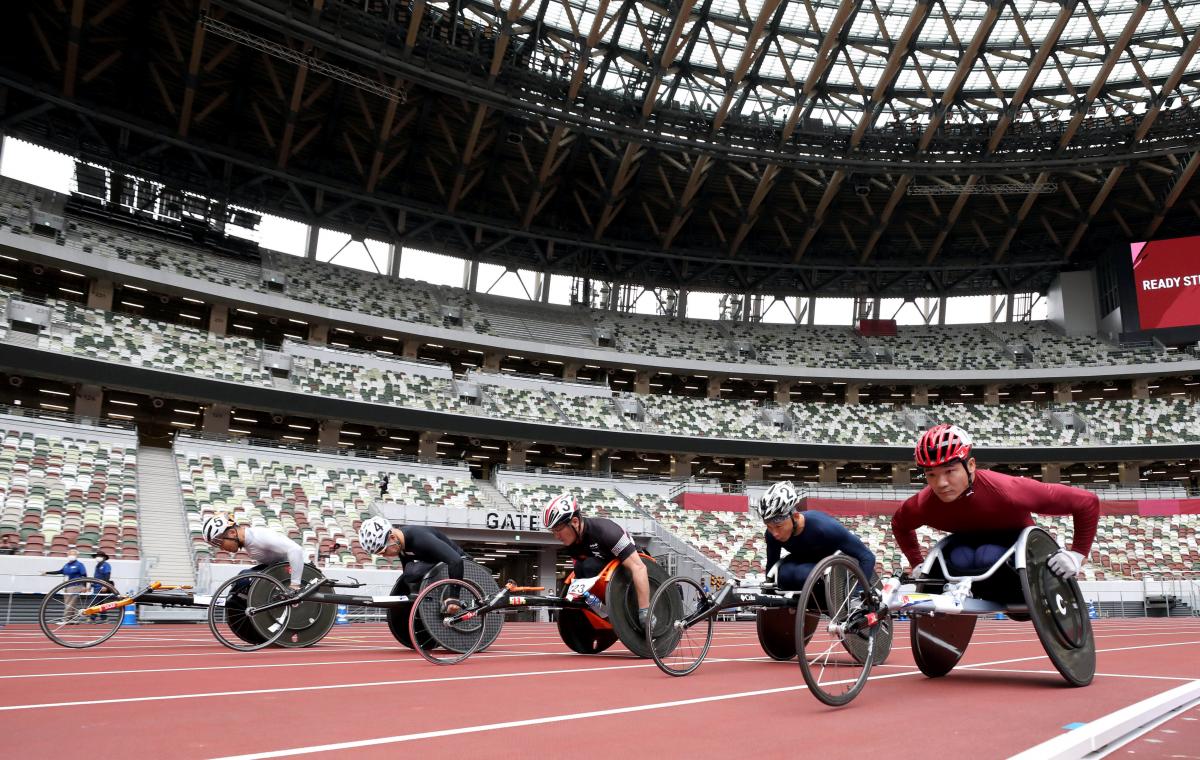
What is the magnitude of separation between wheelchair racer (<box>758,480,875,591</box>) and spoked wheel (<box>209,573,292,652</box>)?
5.31 metres

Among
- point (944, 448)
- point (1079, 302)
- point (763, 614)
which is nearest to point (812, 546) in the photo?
point (763, 614)

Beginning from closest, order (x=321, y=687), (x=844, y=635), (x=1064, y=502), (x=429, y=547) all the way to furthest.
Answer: (x=844, y=635), (x=1064, y=502), (x=321, y=687), (x=429, y=547)

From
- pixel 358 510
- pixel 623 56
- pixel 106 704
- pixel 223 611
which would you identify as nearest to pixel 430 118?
pixel 623 56

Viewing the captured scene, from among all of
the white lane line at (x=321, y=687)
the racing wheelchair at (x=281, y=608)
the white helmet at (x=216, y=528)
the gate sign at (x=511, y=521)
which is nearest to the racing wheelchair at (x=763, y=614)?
the white lane line at (x=321, y=687)

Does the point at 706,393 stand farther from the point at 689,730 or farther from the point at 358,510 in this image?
the point at 689,730

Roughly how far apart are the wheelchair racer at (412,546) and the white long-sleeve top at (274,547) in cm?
86

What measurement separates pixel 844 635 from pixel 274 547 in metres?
6.69

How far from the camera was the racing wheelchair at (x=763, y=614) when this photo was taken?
490 centimetres

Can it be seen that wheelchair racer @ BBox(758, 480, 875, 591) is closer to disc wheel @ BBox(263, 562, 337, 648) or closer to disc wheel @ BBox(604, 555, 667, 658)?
disc wheel @ BBox(604, 555, 667, 658)

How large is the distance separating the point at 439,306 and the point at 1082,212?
109ft

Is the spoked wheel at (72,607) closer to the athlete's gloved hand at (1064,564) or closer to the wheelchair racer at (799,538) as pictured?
the wheelchair racer at (799,538)

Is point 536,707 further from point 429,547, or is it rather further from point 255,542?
point 255,542

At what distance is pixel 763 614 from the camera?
26.1 feet

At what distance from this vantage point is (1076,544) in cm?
548
